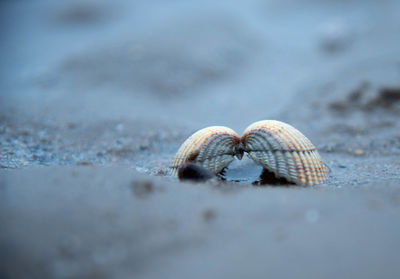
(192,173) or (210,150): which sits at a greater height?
(210,150)

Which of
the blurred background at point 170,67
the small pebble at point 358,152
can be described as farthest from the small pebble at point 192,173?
the small pebble at point 358,152

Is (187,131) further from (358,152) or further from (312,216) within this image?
(312,216)

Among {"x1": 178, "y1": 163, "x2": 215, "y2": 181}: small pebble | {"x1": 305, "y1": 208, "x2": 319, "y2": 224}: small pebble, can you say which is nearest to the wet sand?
{"x1": 305, "y1": 208, "x2": 319, "y2": 224}: small pebble

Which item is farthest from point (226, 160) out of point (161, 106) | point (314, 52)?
point (314, 52)

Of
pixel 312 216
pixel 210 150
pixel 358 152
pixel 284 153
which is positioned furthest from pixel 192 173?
pixel 358 152

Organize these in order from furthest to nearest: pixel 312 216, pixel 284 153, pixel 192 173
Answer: pixel 284 153 → pixel 192 173 → pixel 312 216

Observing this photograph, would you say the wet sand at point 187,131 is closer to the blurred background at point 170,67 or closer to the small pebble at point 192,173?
the blurred background at point 170,67

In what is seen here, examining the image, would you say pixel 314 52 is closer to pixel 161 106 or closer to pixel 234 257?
pixel 161 106
